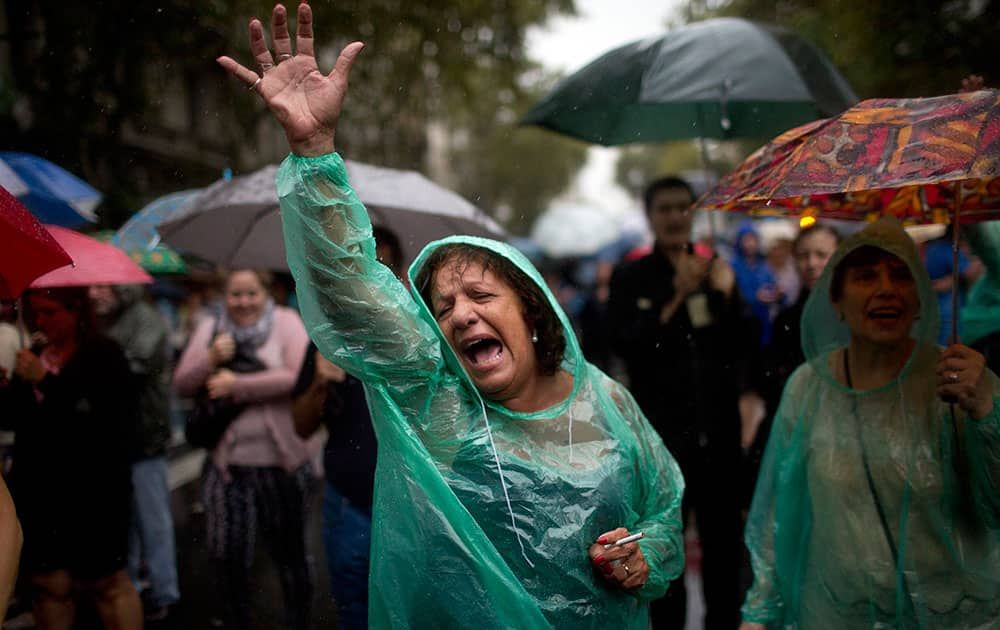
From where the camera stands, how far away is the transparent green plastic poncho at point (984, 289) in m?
2.96

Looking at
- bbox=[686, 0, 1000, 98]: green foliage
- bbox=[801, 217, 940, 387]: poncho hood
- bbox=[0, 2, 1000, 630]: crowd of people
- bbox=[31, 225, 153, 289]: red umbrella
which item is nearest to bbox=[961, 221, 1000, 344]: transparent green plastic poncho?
bbox=[0, 2, 1000, 630]: crowd of people

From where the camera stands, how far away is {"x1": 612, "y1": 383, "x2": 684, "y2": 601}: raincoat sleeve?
2127mm

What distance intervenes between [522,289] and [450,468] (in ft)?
1.65

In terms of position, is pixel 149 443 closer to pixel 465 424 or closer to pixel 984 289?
pixel 465 424

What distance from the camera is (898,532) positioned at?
238cm

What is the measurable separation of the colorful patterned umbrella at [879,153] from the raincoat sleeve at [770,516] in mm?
698

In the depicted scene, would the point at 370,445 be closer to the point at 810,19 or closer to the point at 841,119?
the point at 841,119

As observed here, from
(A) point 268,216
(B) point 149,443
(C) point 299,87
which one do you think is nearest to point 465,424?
(C) point 299,87

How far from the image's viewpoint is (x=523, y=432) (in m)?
2.08

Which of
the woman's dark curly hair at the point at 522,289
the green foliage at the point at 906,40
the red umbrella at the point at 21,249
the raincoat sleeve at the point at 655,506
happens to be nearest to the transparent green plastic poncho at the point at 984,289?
the raincoat sleeve at the point at 655,506

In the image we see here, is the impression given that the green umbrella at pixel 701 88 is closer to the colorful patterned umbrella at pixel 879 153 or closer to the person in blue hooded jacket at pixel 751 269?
the colorful patterned umbrella at pixel 879 153

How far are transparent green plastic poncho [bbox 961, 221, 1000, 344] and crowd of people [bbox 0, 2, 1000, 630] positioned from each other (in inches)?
0.5

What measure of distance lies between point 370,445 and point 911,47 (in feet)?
14.6

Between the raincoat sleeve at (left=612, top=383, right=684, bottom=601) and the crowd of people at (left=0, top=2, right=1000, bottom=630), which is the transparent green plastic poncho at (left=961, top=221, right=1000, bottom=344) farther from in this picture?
the raincoat sleeve at (left=612, top=383, right=684, bottom=601)
